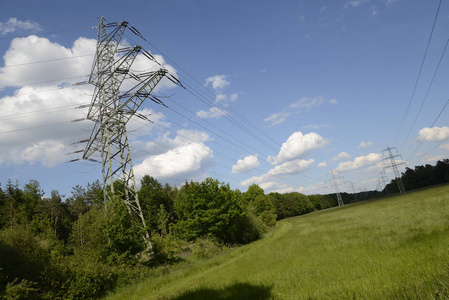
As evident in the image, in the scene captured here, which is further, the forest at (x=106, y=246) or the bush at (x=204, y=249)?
the bush at (x=204, y=249)

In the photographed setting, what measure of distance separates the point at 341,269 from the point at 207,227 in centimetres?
2892

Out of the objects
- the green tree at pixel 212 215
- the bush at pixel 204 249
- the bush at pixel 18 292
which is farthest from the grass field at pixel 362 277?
the green tree at pixel 212 215

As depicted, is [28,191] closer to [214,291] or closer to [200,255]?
[200,255]

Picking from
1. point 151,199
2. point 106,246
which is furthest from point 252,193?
point 106,246

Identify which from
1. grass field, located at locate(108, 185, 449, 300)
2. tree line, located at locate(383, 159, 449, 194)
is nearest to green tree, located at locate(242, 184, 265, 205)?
grass field, located at locate(108, 185, 449, 300)

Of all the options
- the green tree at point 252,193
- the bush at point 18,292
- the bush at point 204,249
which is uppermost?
the green tree at point 252,193

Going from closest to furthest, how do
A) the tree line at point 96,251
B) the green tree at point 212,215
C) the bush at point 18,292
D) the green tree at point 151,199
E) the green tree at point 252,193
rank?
the bush at point 18,292 < the tree line at point 96,251 < the green tree at point 212,215 < the green tree at point 151,199 < the green tree at point 252,193

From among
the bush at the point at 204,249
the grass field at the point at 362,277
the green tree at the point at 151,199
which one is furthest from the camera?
the green tree at the point at 151,199

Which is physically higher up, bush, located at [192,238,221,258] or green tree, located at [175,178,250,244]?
green tree, located at [175,178,250,244]

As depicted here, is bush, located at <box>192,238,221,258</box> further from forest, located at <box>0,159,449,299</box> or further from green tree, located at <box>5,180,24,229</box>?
green tree, located at <box>5,180,24,229</box>

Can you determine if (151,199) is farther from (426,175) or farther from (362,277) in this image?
(426,175)

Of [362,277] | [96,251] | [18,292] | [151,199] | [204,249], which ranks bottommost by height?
[204,249]

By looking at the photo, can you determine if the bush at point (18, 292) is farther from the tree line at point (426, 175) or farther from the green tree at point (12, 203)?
the tree line at point (426, 175)

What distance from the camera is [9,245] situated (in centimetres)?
1570
